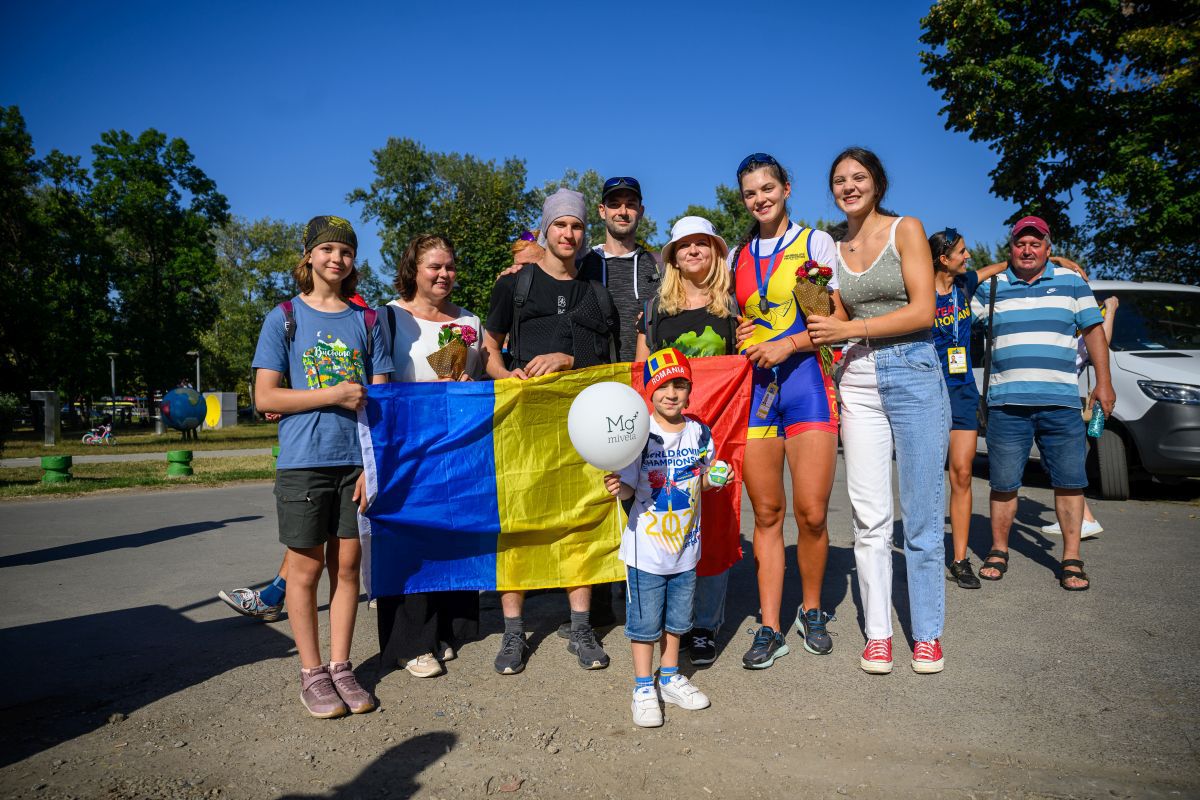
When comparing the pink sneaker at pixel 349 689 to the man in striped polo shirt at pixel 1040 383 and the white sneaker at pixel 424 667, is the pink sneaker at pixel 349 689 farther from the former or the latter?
the man in striped polo shirt at pixel 1040 383

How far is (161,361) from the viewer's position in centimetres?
3903

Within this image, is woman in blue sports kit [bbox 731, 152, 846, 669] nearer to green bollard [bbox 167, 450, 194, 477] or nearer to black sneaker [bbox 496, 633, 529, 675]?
black sneaker [bbox 496, 633, 529, 675]

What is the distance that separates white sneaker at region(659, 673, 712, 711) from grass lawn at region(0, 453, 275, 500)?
11627 millimetres

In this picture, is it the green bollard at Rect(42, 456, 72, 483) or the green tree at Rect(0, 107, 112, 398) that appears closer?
the green bollard at Rect(42, 456, 72, 483)

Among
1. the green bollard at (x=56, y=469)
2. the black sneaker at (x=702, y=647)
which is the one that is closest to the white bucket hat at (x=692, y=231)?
the black sneaker at (x=702, y=647)

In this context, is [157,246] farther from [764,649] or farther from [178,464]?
[764,649]

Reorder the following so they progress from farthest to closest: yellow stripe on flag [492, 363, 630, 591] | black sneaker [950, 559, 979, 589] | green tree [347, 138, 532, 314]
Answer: green tree [347, 138, 532, 314], black sneaker [950, 559, 979, 589], yellow stripe on flag [492, 363, 630, 591]

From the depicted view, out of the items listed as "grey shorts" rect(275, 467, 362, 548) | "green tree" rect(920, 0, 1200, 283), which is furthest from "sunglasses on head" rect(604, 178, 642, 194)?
"green tree" rect(920, 0, 1200, 283)

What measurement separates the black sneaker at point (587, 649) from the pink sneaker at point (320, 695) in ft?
4.04

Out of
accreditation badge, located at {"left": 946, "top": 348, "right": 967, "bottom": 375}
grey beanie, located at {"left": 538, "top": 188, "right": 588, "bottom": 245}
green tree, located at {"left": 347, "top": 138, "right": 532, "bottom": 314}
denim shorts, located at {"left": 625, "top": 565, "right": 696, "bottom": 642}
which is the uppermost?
green tree, located at {"left": 347, "top": 138, "right": 532, "bottom": 314}

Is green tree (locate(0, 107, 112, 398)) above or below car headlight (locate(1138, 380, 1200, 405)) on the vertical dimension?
above

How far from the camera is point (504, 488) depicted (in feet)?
14.4

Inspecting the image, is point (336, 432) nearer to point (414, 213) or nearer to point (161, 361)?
point (161, 361)

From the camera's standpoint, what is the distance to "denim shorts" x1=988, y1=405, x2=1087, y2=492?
5.50 metres
